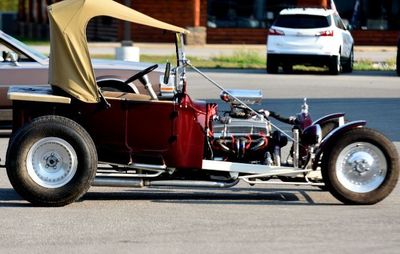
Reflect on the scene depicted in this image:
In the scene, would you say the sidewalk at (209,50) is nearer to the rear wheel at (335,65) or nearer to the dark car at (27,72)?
the rear wheel at (335,65)

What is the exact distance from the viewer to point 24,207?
1023 cm

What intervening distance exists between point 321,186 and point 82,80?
7.69ft

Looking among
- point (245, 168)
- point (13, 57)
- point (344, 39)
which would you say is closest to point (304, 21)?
point (344, 39)

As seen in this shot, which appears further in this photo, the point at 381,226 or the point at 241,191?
the point at 241,191

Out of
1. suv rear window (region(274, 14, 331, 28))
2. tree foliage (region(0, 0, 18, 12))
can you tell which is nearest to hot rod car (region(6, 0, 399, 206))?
suv rear window (region(274, 14, 331, 28))

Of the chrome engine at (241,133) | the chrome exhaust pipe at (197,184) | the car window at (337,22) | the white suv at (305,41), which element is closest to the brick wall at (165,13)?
the car window at (337,22)

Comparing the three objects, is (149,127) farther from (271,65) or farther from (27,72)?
(271,65)

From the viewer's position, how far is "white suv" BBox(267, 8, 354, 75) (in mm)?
29938

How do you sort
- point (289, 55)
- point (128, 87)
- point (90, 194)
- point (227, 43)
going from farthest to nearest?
point (227, 43)
point (289, 55)
point (128, 87)
point (90, 194)

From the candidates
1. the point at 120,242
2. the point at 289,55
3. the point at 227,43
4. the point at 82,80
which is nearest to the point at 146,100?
the point at 82,80

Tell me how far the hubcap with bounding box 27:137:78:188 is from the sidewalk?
27.8 m

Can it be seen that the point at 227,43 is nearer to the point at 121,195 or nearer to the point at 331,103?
the point at 331,103

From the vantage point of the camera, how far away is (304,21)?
100 feet

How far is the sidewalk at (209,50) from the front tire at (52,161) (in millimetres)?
27789
